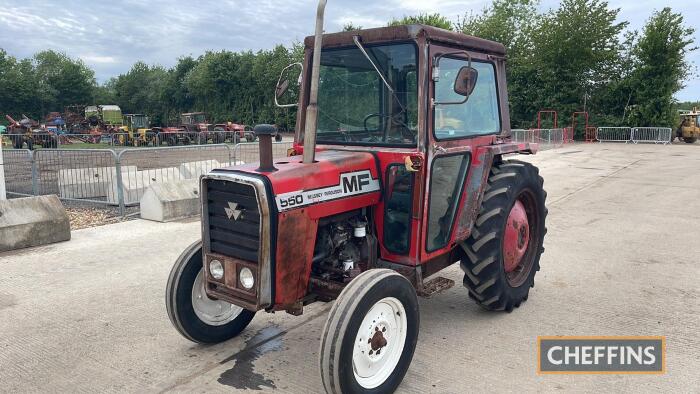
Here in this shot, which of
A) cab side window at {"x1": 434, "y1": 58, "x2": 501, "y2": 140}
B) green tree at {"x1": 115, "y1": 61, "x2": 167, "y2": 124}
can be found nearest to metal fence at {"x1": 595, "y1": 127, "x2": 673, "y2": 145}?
cab side window at {"x1": 434, "y1": 58, "x2": 501, "y2": 140}

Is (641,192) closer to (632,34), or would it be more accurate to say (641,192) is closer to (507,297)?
(507,297)

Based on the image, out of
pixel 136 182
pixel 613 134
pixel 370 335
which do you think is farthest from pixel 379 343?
pixel 613 134

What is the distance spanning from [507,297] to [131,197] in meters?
7.22

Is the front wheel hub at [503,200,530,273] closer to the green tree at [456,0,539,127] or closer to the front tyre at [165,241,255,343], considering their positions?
the front tyre at [165,241,255,343]

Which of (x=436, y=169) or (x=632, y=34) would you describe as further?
(x=632, y=34)

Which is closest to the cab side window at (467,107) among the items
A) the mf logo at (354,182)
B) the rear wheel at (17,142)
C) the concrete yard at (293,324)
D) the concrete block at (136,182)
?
the mf logo at (354,182)

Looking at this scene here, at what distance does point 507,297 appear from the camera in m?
4.19

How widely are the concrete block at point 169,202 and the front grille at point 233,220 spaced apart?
4.98 metres

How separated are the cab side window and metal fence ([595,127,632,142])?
82.0ft

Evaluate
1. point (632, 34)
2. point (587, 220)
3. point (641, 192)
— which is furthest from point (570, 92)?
point (587, 220)

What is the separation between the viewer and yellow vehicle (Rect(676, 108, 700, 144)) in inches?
986

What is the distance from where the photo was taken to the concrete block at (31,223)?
6.22m

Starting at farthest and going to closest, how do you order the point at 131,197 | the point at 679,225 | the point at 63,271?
the point at 131,197
the point at 679,225
the point at 63,271

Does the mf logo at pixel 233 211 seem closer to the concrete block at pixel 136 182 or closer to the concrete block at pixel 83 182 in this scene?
the concrete block at pixel 136 182
